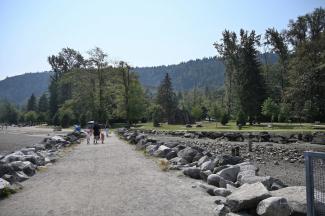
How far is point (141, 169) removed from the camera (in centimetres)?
1563

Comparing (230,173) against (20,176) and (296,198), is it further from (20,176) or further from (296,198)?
(20,176)

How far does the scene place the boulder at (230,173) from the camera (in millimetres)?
12086

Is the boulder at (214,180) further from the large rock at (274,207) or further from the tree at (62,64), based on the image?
the tree at (62,64)

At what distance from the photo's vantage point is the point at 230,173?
12234 millimetres

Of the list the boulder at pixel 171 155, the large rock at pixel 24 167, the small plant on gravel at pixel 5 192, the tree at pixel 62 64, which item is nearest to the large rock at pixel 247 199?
the small plant on gravel at pixel 5 192

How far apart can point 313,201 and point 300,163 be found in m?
15.3

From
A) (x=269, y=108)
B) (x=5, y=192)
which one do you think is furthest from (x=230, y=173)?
(x=269, y=108)

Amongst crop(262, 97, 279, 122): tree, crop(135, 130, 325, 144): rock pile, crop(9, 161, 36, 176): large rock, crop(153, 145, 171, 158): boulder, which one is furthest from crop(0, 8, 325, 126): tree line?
crop(9, 161, 36, 176): large rock

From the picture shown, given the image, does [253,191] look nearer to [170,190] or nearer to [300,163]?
[170,190]

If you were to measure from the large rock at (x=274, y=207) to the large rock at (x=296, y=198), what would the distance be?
151mm

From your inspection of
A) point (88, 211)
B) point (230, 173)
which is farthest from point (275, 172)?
point (88, 211)

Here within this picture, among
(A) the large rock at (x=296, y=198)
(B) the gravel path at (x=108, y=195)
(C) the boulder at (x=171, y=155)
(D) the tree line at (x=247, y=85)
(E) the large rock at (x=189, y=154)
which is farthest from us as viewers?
(D) the tree line at (x=247, y=85)

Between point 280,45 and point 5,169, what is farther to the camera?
point 280,45

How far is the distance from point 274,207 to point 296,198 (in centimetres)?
61
